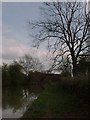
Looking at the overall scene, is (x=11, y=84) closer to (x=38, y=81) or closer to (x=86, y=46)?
(x=38, y=81)

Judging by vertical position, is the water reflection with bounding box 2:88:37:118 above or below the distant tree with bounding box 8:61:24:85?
below

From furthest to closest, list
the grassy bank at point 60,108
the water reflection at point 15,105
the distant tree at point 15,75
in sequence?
the distant tree at point 15,75 → the water reflection at point 15,105 → the grassy bank at point 60,108

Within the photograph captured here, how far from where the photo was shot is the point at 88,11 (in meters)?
27.6

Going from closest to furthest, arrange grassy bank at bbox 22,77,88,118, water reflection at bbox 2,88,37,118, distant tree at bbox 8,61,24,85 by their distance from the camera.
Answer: grassy bank at bbox 22,77,88,118 < water reflection at bbox 2,88,37,118 < distant tree at bbox 8,61,24,85

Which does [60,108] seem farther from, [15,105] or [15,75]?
[15,75]

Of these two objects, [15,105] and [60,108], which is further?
[15,105]

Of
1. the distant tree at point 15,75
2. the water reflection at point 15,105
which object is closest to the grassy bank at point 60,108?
the water reflection at point 15,105

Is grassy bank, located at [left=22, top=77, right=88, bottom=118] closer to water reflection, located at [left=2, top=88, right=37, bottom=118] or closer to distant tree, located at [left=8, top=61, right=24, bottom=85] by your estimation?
water reflection, located at [left=2, top=88, right=37, bottom=118]

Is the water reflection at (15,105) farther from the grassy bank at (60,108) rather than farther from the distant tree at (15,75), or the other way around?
the distant tree at (15,75)

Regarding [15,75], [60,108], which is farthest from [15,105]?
[15,75]

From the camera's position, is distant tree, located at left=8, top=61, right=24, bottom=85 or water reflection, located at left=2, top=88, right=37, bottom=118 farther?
distant tree, located at left=8, top=61, right=24, bottom=85

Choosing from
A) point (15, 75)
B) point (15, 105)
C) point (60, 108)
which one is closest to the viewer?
point (60, 108)

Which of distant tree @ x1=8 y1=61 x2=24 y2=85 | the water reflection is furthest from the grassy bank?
distant tree @ x1=8 y1=61 x2=24 y2=85

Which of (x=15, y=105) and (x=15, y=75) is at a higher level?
(x=15, y=75)
